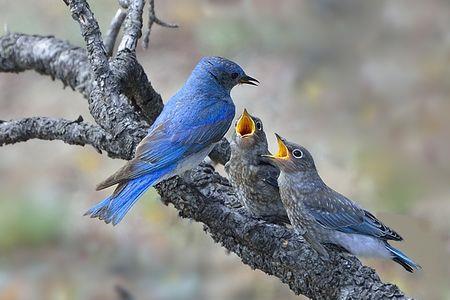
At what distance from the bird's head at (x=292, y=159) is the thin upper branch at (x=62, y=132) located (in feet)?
1.22

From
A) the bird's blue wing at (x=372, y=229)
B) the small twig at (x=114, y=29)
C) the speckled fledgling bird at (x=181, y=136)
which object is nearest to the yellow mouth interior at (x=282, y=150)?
the speckled fledgling bird at (x=181, y=136)

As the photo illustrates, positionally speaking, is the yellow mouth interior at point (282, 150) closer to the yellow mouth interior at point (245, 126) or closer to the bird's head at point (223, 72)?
the yellow mouth interior at point (245, 126)

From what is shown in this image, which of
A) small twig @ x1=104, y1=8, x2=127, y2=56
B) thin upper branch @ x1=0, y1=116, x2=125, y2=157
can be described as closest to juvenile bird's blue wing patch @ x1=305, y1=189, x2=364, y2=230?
thin upper branch @ x1=0, y1=116, x2=125, y2=157

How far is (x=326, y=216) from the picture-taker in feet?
6.96

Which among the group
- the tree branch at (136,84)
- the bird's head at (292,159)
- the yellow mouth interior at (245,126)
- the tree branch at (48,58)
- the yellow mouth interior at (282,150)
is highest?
the tree branch at (48,58)

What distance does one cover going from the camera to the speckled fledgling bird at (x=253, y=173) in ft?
7.11

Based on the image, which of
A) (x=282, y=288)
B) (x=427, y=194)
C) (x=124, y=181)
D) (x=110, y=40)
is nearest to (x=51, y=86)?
(x=282, y=288)

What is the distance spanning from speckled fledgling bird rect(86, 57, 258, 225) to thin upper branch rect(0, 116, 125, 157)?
0.12 m

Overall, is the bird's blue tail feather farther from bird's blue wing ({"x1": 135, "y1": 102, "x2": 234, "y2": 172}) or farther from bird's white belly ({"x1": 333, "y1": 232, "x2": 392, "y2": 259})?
bird's white belly ({"x1": 333, "y1": 232, "x2": 392, "y2": 259})

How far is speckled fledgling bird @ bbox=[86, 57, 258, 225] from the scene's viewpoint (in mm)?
2012

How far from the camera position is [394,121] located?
5.25 meters

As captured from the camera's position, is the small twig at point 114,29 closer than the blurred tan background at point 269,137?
Yes

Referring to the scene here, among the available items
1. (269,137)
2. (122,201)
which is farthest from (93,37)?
(269,137)

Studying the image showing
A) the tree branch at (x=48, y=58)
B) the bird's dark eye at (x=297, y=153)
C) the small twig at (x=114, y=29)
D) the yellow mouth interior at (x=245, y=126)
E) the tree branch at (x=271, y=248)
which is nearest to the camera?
the tree branch at (x=271, y=248)
